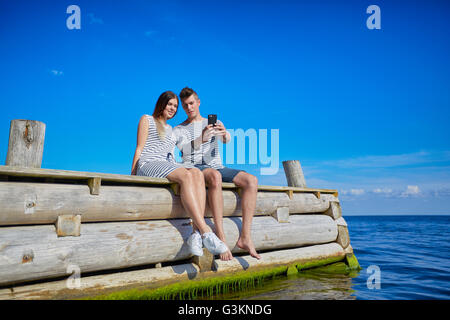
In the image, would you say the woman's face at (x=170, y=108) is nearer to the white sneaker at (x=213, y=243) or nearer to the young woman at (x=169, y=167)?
the young woman at (x=169, y=167)

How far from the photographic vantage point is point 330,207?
312 inches

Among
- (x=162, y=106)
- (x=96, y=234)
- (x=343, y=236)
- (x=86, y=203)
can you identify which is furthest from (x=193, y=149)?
(x=343, y=236)

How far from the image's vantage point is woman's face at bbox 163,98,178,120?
5.00 metres

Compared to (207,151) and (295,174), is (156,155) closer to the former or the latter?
(207,151)

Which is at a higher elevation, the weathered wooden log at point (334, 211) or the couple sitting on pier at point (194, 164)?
the couple sitting on pier at point (194, 164)

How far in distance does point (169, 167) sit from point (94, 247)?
60.1 inches

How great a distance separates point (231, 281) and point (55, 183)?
3.05 meters

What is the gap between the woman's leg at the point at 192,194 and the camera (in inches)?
161

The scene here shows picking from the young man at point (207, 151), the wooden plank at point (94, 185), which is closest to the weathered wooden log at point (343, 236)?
the young man at point (207, 151)

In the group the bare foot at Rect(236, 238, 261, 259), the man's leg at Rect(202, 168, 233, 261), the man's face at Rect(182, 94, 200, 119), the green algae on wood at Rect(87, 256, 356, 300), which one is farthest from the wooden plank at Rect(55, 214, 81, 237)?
the man's face at Rect(182, 94, 200, 119)

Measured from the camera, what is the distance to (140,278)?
3.88 m

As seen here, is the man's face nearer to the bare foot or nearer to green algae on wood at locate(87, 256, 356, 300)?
the bare foot

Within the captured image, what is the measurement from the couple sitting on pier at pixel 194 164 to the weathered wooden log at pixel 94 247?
15.1 inches
